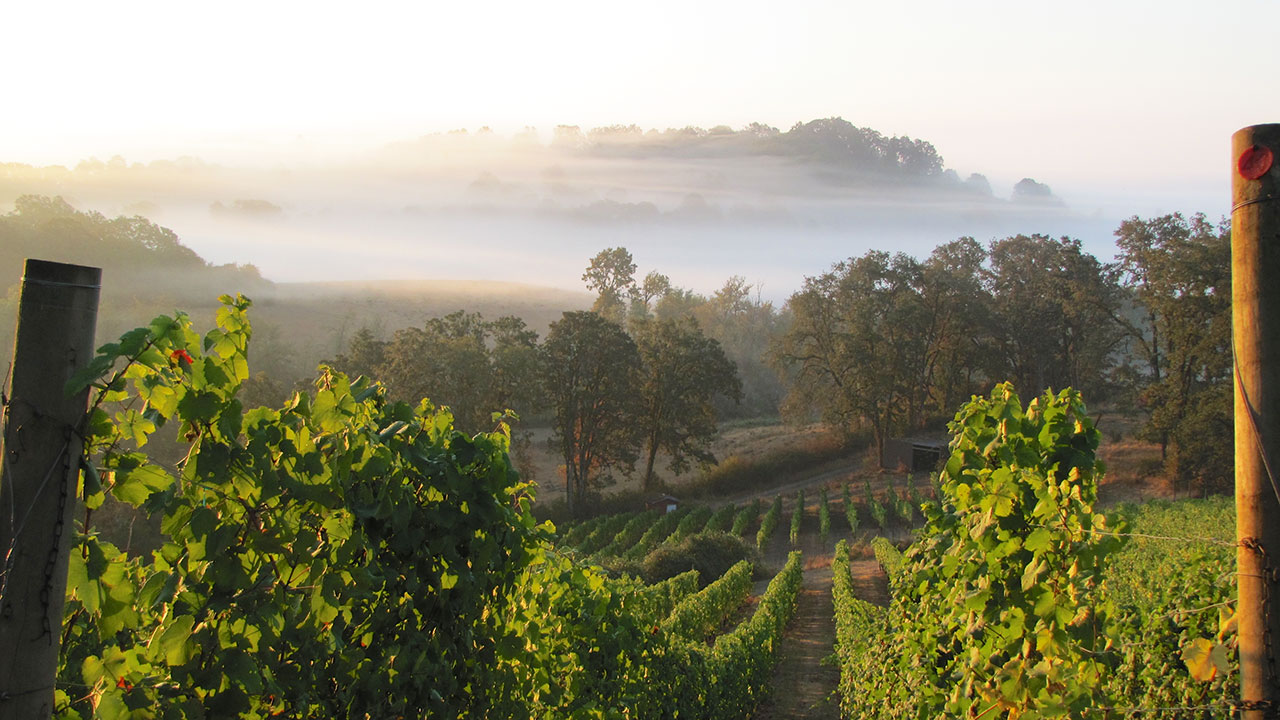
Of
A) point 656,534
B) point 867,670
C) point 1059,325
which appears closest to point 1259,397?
point 867,670

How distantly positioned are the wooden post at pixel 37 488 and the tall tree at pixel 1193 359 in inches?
1525

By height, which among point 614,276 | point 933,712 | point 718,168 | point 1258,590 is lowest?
point 933,712

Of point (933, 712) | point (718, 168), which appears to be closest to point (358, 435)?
point (933, 712)

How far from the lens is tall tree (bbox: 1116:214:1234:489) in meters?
33.6

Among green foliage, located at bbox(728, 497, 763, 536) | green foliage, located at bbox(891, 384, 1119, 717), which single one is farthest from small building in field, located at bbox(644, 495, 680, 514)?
green foliage, located at bbox(891, 384, 1119, 717)

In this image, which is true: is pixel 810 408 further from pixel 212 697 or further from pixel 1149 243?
pixel 212 697

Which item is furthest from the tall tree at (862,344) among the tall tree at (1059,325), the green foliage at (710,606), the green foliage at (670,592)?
the green foliage at (670,592)

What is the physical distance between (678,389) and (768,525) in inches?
413

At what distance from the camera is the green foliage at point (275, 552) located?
1.98 m

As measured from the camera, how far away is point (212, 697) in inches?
85.7

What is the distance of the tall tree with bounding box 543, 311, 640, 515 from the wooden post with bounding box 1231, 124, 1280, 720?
36.8 metres

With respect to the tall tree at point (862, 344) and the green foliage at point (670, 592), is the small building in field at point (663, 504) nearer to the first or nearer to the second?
the tall tree at point (862, 344)

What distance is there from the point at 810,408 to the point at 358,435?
4483 centimetres

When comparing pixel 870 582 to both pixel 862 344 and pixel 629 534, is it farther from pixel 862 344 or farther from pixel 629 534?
pixel 862 344
